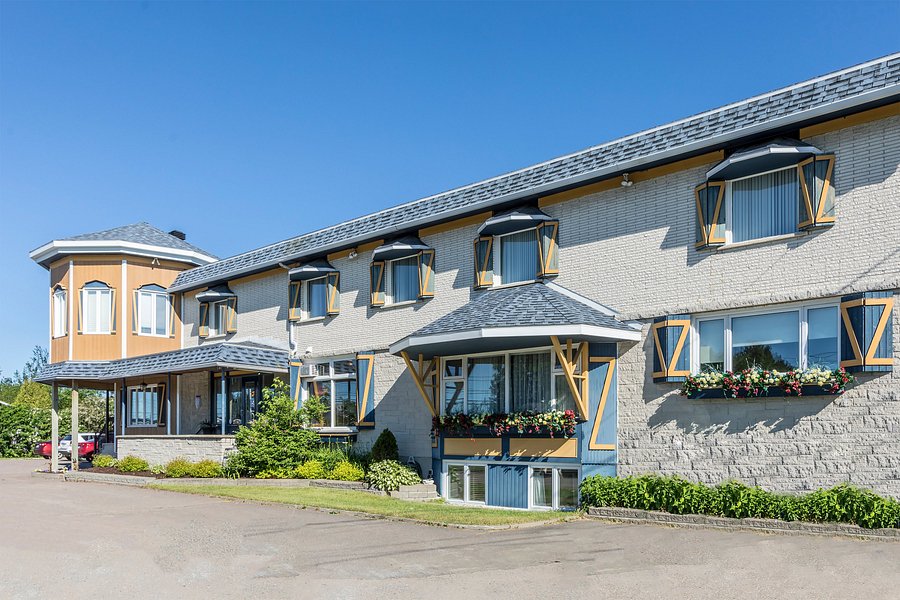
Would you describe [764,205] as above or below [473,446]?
above

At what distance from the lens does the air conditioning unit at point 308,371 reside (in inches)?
920

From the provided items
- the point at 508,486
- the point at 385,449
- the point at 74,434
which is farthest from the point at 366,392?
the point at 74,434

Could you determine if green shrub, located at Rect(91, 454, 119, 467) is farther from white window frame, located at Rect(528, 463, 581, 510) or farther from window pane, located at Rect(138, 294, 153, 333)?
white window frame, located at Rect(528, 463, 581, 510)

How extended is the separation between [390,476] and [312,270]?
23.2ft

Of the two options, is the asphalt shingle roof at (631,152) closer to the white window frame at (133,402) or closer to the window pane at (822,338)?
the window pane at (822,338)

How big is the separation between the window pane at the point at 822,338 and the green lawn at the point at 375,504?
4.90m

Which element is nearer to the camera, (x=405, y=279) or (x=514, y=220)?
(x=514, y=220)

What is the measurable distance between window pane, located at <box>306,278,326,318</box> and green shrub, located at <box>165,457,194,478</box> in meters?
5.20

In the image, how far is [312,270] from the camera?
2308 centimetres

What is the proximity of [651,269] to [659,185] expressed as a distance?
1578 millimetres

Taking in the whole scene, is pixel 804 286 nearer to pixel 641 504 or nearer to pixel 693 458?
pixel 693 458

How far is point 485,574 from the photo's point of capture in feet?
32.4

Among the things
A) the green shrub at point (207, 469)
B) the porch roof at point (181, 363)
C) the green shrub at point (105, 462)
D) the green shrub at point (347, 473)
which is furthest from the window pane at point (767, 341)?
the green shrub at point (105, 462)

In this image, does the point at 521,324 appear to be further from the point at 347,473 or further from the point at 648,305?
the point at 347,473
